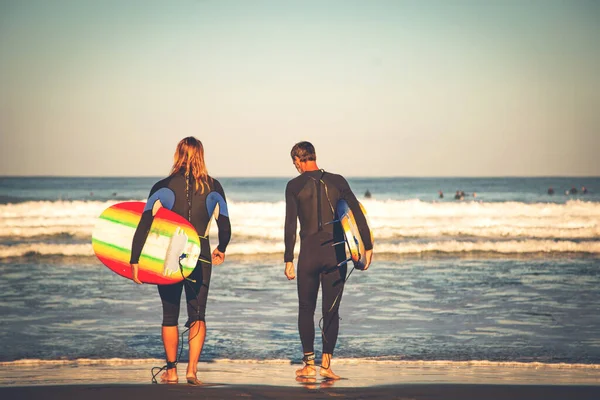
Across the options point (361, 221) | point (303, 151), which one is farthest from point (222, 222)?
point (361, 221)

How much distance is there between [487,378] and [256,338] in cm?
275

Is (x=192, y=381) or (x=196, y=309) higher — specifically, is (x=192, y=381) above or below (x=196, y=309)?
below

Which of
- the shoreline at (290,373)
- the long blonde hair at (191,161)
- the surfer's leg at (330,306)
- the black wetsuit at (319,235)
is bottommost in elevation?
the shoreline at (290,373)

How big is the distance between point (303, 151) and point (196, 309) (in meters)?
1.47

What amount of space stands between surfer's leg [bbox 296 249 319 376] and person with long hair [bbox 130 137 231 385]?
0.68m

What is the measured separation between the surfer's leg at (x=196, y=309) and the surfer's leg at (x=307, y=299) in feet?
2.47

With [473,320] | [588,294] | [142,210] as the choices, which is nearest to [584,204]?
[588,294]

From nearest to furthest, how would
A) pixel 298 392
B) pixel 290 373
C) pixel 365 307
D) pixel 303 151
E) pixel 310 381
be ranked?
1. pixel 298 392
2. pixel 310 381
3. pixel 303 151
4. pixel 290 373
5. pixel 365 307

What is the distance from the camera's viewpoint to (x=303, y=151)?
19.8ft

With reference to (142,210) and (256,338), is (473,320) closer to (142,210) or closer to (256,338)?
(256,338)

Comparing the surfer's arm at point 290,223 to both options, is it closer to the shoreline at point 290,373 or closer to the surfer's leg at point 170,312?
the surfer's leg at point 170,312

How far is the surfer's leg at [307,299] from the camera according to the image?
6.01m

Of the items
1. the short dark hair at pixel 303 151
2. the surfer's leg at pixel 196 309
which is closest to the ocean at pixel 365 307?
the surfer's leg at pixel 196 309

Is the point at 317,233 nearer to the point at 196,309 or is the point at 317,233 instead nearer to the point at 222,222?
the point at 222,222
